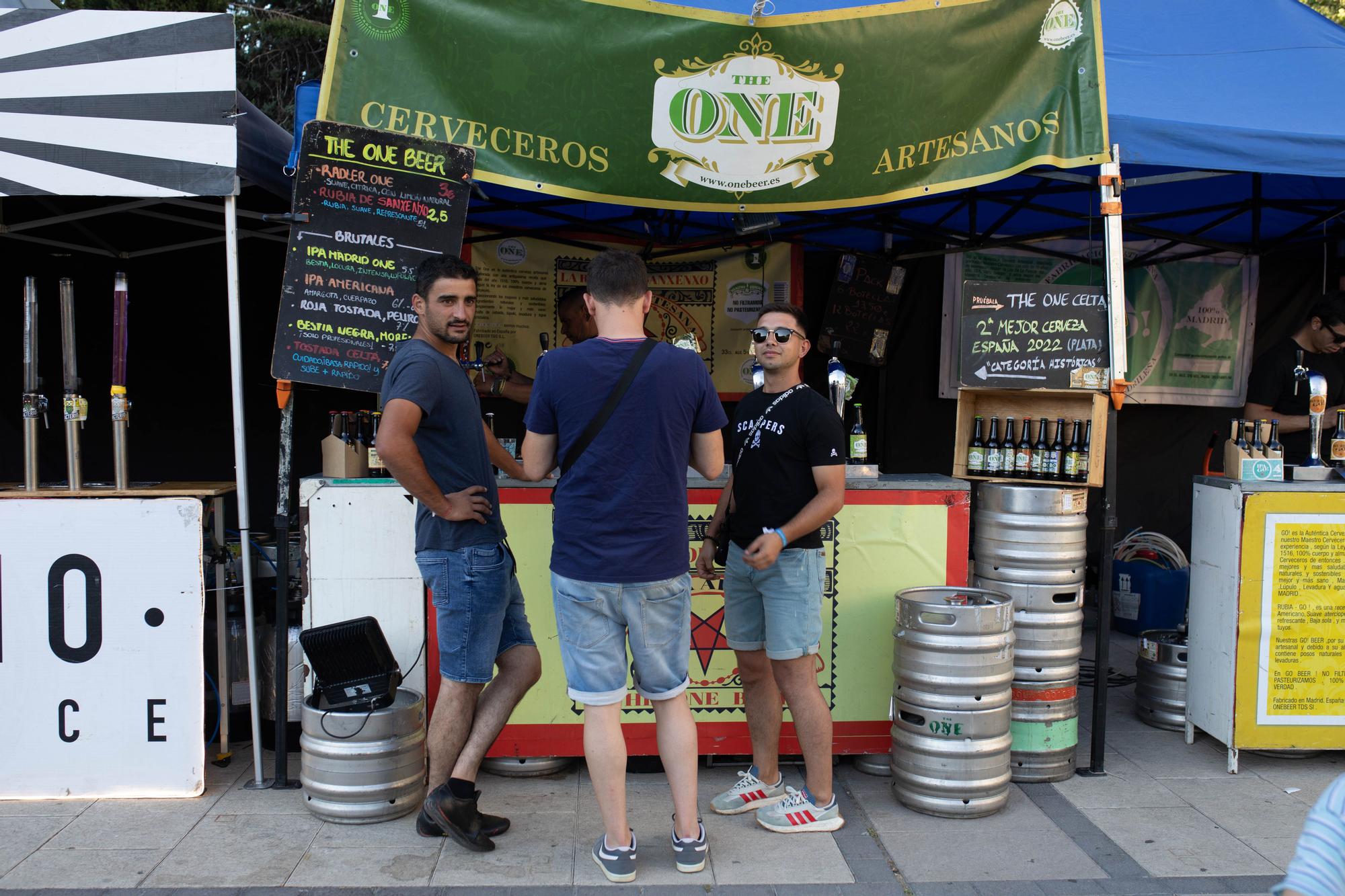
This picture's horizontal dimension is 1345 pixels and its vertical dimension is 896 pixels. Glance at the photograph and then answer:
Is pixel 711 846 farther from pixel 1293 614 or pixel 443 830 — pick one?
pixel 1293 614

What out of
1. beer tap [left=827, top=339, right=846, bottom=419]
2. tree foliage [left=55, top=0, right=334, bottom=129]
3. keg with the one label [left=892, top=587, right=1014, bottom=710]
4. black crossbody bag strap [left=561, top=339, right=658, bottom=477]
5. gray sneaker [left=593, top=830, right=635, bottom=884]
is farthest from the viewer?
tree foliage [left=55, top=0, right=334, bottom=129]

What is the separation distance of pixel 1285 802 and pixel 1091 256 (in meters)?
3.87

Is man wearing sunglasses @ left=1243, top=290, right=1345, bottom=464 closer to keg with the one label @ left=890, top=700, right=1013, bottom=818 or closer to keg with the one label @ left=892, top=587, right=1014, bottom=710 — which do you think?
keg with the one label @ left=892, top=587, right=1014, bottom=710

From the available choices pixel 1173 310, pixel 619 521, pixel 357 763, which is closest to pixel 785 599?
pixel 619 521

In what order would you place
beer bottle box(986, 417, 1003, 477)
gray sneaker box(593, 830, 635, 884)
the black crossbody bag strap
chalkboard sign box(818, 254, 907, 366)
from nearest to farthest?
the black crossbody bag strap → gray sneaker box(593, 830, 635, 884) → beer bottle box(986, 417, 1003, 477) → chalkboard sign box(818, 254, 907, 366)

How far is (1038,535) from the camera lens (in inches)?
162

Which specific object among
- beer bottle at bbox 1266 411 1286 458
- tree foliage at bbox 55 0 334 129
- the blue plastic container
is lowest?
the blue plastic container

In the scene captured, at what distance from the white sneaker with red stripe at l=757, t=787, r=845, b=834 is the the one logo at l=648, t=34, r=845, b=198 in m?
2.56

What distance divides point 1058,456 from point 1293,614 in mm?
1174

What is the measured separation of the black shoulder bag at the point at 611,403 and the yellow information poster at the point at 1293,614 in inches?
111

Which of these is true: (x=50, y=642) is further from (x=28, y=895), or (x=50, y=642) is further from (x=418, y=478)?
(x=418, y=478)

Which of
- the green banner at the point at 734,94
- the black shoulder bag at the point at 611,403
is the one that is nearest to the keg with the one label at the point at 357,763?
the black shoulder bag at the point at 611,403

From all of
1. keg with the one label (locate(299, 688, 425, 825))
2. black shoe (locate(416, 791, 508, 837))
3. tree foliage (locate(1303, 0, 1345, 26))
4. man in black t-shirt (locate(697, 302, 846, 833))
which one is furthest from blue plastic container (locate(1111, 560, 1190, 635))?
tree foliage (locate(1303, 0, 1345, 26))

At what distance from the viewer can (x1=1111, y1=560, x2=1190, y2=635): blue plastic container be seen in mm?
6684
